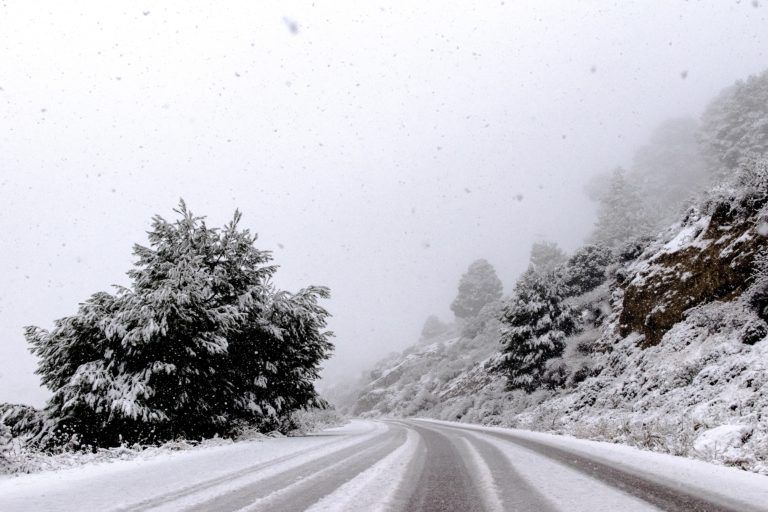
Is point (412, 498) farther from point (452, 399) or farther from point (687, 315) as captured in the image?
point (452, 399)

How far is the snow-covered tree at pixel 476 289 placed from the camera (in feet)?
222

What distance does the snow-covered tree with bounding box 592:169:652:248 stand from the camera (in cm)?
4591

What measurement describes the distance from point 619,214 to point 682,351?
39.6m

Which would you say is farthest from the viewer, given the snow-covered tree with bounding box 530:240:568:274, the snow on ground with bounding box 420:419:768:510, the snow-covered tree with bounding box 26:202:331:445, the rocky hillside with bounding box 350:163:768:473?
the snow-covered tree with bounding box 530:240:568:274

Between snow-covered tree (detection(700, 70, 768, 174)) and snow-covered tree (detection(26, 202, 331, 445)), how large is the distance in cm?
4355

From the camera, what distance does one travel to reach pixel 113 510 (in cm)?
383

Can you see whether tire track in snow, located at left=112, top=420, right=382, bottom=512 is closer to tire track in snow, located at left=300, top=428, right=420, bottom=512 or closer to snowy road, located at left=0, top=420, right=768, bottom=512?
snowy road, located at left=0, top=420, right=768, bottom=512

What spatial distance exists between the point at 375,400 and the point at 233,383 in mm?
49431

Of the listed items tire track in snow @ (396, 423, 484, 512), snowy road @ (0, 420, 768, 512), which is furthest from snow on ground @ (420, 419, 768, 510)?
tire track in snow @ (396, 423, 484, 512)

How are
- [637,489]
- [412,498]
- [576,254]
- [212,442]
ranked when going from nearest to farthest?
[412,498] → [637,489] → [212,442] → [576,254]

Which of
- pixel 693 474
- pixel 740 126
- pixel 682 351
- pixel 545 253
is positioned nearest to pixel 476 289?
pixel 545 253

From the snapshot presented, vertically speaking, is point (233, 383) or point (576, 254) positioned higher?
point (576, 254)

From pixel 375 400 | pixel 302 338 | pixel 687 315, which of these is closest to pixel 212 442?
pixel 302 338

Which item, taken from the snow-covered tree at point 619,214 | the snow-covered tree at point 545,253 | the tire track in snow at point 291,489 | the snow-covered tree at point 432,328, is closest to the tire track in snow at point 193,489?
the tire track in snow at point 291,489
